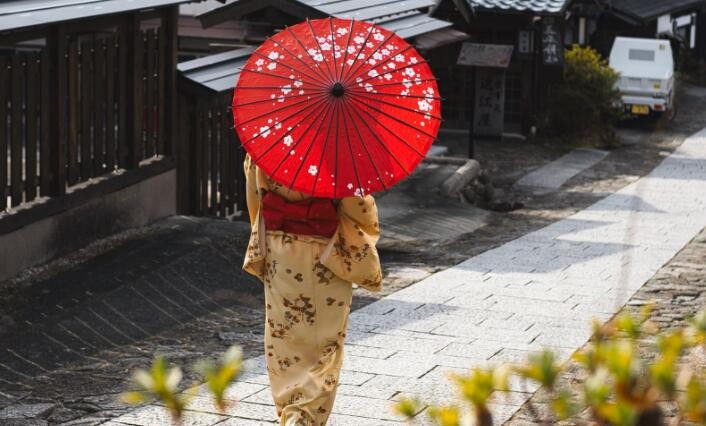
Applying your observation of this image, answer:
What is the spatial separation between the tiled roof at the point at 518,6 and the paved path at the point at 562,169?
2.95 m

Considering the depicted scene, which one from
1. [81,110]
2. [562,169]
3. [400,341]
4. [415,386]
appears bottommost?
[562,169]

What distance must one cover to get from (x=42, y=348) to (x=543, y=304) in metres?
4.08

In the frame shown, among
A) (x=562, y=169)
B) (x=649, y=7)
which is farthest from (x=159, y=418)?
(x=649, y=7)

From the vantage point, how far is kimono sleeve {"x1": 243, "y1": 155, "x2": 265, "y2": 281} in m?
5.60

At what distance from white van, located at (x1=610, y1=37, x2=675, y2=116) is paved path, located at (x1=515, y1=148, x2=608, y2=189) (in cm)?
420

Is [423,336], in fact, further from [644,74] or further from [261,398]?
[644,74]

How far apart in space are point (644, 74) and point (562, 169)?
7.62 metres

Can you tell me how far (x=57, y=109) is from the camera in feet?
31.8

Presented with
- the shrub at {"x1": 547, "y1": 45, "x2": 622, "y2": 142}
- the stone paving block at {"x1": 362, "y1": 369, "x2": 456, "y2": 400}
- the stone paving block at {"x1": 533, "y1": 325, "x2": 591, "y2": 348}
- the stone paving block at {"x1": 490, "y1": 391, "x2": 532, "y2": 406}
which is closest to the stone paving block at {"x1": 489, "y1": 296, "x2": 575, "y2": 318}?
the stone paving block at {"x1": 533, "y1": 325, "x2": 591, "y2": 348}

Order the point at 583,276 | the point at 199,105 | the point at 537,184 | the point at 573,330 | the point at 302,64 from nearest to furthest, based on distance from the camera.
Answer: the point at 302,64, the point at 573,330, the point at 583,276, the point at 199,105, the point at 537,184

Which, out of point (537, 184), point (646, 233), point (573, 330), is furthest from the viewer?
point (537, 184)

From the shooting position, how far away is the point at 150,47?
1125 cm

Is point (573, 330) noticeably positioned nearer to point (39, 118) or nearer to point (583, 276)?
point (583, 276)

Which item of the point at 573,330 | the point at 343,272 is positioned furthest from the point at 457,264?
the point at 343,272
